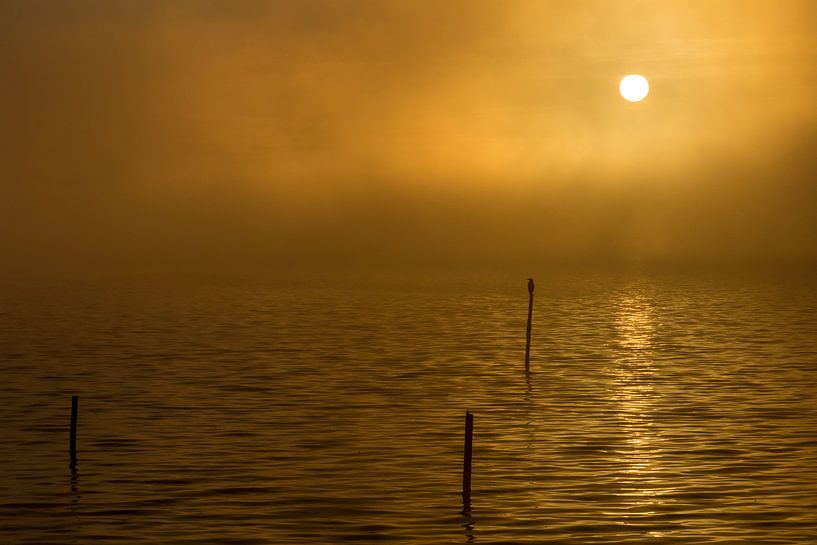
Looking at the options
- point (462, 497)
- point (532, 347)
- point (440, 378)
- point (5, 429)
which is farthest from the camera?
point (532, 347)

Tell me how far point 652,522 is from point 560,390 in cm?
2323

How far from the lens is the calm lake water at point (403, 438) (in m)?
24.7

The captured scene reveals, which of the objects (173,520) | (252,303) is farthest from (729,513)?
(252,303)

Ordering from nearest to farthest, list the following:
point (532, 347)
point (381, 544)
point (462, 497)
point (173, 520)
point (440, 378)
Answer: point (381, 544) < point (173, 520) < point (462, 497) < point (440, 378) < point (532, 347)

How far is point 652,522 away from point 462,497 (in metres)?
4.15

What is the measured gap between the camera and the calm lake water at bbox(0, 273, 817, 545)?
24.7 m

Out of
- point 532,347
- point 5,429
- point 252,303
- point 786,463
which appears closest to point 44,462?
point 5,429

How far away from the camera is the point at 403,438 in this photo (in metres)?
35.2

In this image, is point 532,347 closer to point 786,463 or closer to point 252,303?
point 786,463

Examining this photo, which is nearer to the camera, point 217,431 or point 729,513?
point 729,513

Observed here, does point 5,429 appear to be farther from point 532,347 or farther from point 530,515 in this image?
point 532,347

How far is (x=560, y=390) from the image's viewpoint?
4784 cm

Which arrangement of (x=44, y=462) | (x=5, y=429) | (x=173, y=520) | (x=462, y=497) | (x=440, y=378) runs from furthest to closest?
(x=440, y=378) < (x=5, y=429) < (x=44, y=462) < (x=462, y=497) < (x=173, y=520)

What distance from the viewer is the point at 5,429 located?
36.0m
